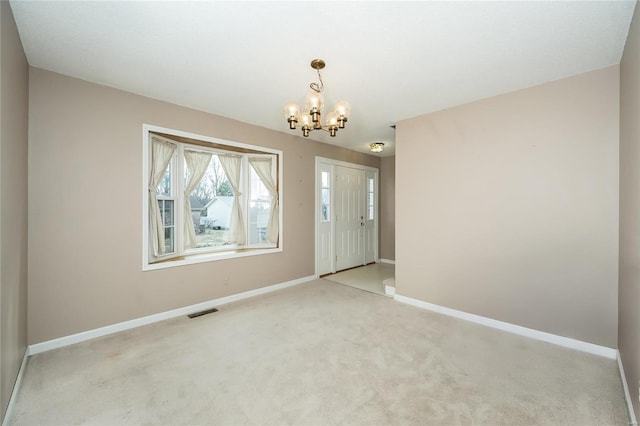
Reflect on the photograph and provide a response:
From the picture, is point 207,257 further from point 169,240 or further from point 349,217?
point 349,217

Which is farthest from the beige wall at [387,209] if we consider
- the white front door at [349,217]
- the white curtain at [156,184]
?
the white curtain at [156,184]

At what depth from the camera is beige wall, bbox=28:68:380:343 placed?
2.48m

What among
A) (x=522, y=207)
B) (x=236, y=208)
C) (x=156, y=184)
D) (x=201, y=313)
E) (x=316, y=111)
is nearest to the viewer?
(x=316, y=111)

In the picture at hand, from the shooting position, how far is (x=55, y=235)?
2.54 meters

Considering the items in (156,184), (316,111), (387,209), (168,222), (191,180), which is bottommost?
(168,222)

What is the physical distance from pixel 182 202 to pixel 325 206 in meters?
2.55

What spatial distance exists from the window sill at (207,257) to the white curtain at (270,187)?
0.26 meters

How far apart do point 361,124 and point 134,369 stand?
3.84m

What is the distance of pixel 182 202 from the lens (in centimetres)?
362

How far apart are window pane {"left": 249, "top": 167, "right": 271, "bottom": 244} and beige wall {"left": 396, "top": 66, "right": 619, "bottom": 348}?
219 centimetres

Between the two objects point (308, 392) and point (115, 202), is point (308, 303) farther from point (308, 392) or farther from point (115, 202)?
point (115, 202)

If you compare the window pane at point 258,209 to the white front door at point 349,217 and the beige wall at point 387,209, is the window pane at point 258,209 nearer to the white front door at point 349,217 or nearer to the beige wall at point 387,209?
the white front door at point 349,217

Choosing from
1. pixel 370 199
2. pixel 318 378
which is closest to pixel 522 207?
pixel 318 378

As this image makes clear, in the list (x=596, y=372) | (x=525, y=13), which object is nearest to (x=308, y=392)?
(x=596, y=372)
